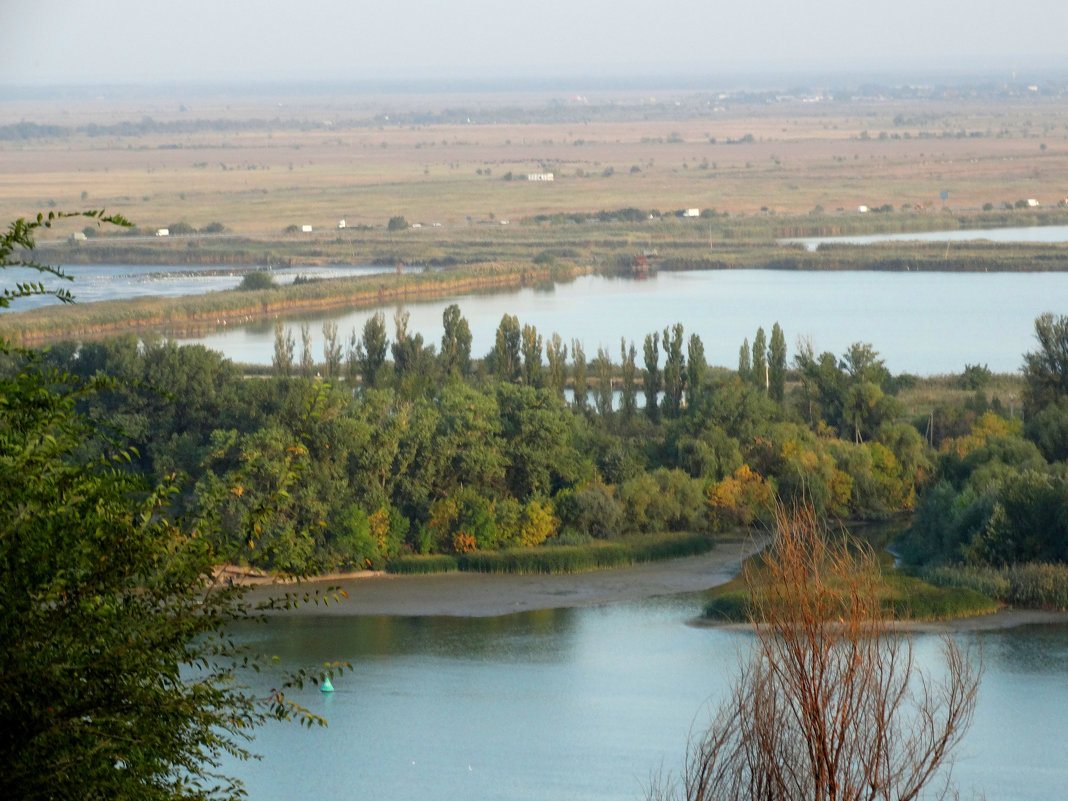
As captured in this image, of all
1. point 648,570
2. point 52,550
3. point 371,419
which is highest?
point 52,550

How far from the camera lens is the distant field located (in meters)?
88.2

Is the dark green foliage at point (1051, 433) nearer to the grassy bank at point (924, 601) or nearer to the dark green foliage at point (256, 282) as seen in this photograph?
the grassy bank at point (924, 601)

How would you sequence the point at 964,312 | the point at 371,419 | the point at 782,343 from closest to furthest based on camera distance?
the point at 371,419
the point at 782,343
the point at 964,312

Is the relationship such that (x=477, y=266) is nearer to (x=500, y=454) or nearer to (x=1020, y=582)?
(x=500, y=454)

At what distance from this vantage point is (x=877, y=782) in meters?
7.94

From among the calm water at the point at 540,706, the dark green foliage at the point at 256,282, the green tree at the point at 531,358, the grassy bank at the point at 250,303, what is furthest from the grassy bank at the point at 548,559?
the dark green foliage at the point at 256,282

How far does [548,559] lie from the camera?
965 inches

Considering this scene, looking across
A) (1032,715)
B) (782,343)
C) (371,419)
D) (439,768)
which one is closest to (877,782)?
(439,768)

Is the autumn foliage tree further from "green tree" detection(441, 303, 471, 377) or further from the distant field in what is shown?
the distant field

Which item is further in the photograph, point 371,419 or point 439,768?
point 371,419

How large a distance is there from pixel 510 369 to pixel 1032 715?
1818 centimetres

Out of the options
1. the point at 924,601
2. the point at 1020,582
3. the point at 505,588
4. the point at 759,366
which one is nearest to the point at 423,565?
the point at 505,588

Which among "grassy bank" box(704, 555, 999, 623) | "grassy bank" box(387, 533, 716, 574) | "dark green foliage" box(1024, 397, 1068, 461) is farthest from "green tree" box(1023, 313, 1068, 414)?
"grassy bank" box(704, 555, 999, 623)

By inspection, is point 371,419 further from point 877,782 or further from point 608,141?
point 608,141
